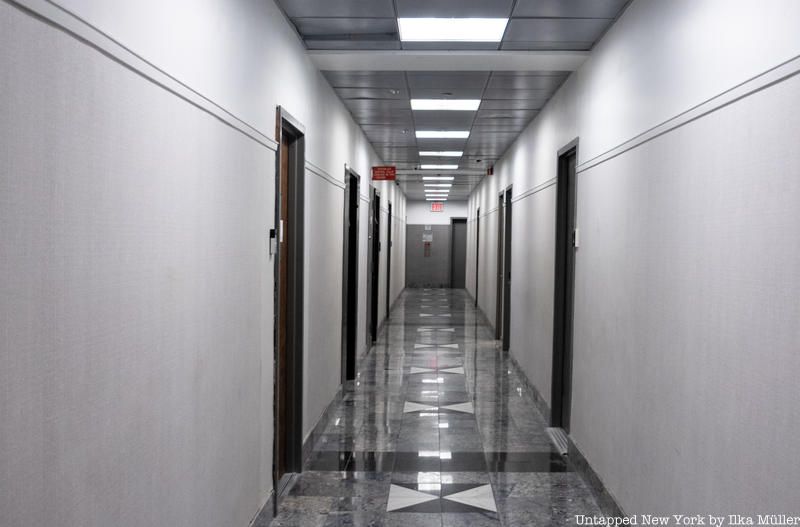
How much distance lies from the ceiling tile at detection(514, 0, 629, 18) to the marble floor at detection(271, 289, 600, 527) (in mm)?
3130

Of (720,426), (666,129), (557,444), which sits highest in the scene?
(666,129)

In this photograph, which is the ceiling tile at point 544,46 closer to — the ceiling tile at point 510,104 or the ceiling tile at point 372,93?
the ceiling tile at point 372,93

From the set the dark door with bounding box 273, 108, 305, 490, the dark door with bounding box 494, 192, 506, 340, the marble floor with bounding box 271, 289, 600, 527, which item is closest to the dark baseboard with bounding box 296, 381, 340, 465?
the marble floor with bounding box 271, 289, 600, 527

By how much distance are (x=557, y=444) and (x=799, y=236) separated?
13.4 ft

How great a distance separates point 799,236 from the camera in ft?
6.95

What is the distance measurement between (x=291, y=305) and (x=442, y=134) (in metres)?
5.08

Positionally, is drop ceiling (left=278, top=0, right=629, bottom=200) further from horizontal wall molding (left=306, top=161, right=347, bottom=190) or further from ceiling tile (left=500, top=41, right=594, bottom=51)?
horizontal wall molding (left=306, top=161, right=347, bottom=190)

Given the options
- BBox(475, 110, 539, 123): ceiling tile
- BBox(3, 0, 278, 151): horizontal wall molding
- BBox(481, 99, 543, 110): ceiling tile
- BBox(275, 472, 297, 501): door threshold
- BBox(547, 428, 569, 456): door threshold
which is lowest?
BBox(547, 428, 569, 456): door threshold

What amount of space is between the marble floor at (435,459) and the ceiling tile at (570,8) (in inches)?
123

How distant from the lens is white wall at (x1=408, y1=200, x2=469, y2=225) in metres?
25.5

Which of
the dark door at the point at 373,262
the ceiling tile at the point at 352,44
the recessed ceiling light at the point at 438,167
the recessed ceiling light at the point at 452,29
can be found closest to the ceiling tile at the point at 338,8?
the recessed ceiling light at the point at 452,29

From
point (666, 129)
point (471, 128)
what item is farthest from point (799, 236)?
point (471, 128)

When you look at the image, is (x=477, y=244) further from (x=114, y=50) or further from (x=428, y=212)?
(x=114, y=50)

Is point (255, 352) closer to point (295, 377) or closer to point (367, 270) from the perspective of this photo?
point (295, 377)
